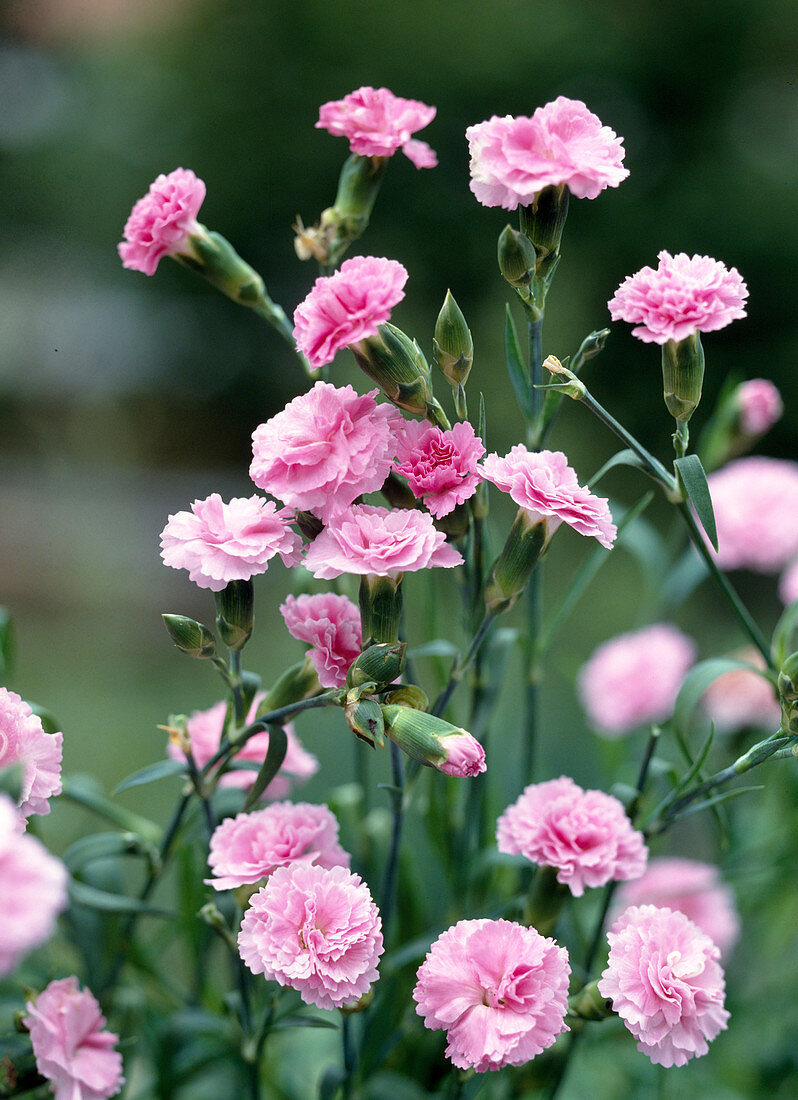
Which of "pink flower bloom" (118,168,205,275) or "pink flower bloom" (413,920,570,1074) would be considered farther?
"pink flower bloom" (118,168,205,275)

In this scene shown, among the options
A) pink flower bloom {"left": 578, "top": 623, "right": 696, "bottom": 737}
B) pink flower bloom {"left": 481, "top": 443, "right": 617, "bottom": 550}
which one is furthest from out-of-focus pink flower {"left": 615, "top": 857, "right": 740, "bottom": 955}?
pink flower bloom {"left": 481, "top": 443, "right": 617, "bottom": 550}

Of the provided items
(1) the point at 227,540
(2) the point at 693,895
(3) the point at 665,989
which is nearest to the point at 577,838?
(3) the point at 665,989

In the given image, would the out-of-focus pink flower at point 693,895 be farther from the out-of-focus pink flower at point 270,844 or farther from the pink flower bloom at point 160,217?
the pink flower bloom at point 160,217

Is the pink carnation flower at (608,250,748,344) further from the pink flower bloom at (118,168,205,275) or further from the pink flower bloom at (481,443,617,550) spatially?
the pink flower bloom at (118,168,205,275)

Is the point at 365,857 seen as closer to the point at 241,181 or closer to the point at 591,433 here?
the point at 591,433

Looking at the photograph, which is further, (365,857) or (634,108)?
(634,108)

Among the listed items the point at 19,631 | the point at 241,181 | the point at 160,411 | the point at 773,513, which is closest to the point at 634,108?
the point at 241,181

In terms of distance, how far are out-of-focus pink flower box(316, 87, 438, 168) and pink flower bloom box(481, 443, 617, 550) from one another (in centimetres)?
14

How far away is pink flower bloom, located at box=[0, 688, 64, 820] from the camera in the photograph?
1.01 ft

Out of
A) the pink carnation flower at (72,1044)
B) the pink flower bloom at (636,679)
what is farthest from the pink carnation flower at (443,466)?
the pink flower bloom at (636,679)

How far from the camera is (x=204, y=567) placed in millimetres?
325

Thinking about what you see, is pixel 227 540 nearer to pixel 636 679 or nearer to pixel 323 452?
pixel 323 452

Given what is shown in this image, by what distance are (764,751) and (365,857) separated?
233 millimetres

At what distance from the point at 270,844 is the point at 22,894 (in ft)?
0.46
